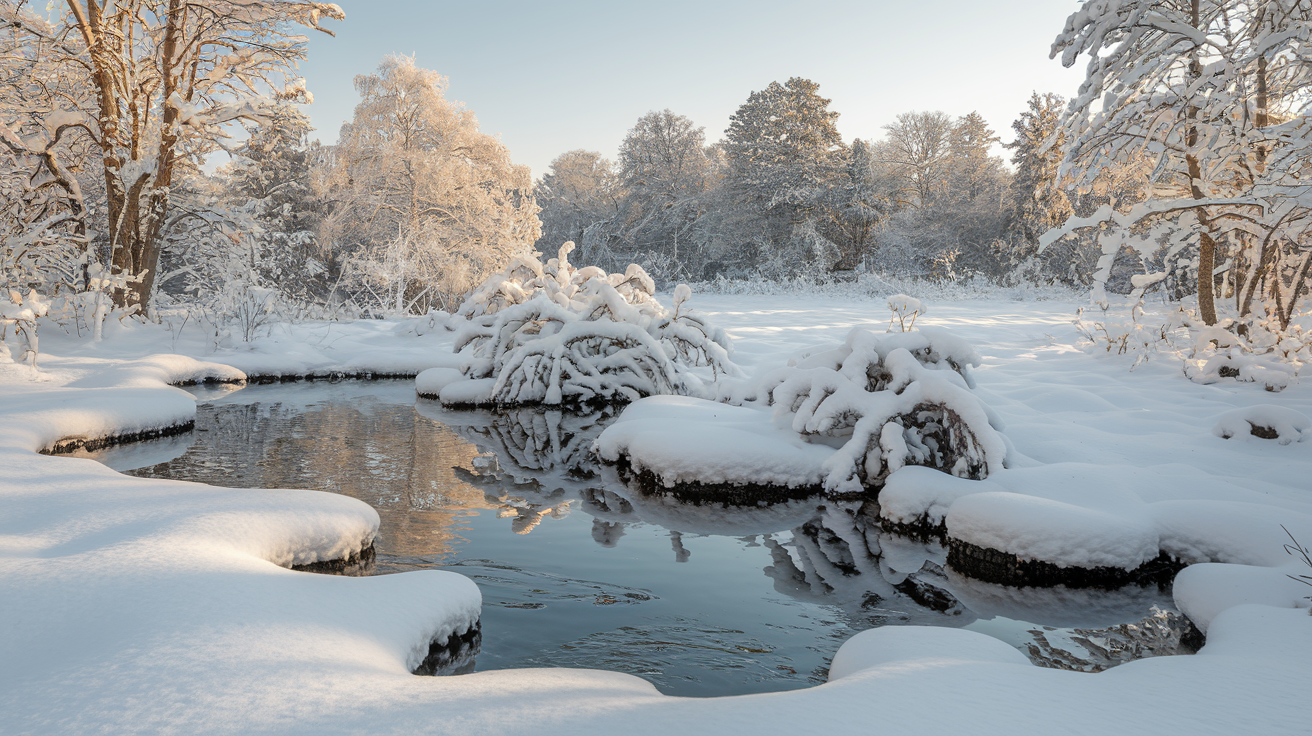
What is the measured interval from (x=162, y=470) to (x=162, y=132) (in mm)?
9105

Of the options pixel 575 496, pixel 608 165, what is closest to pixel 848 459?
pixel 575 496

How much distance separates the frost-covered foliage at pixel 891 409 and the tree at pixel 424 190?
16.9 m

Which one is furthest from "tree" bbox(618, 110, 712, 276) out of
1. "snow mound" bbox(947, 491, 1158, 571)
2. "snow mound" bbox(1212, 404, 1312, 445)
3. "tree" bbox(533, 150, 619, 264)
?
"snow mound" bbox(947, 491, 1158, 571)

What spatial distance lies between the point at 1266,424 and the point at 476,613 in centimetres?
626

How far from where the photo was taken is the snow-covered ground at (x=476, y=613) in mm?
2082

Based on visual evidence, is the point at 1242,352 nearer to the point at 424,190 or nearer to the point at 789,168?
the point at 424,190

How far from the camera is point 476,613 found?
3.46 meters

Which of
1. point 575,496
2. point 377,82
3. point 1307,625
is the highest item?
point 377,82

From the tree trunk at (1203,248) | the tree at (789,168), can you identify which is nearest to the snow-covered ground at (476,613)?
the tree trunk at (1203,248)

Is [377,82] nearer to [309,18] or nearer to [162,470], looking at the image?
[309,18]

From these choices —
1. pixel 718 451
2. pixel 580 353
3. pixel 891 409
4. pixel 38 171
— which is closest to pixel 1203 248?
pixel 891 409

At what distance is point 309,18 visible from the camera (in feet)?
42.3

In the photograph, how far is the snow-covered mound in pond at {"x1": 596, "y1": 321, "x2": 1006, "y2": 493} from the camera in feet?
18.1

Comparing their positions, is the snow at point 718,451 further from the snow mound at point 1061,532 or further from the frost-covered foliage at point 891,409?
the snow mound at point 1061,532
